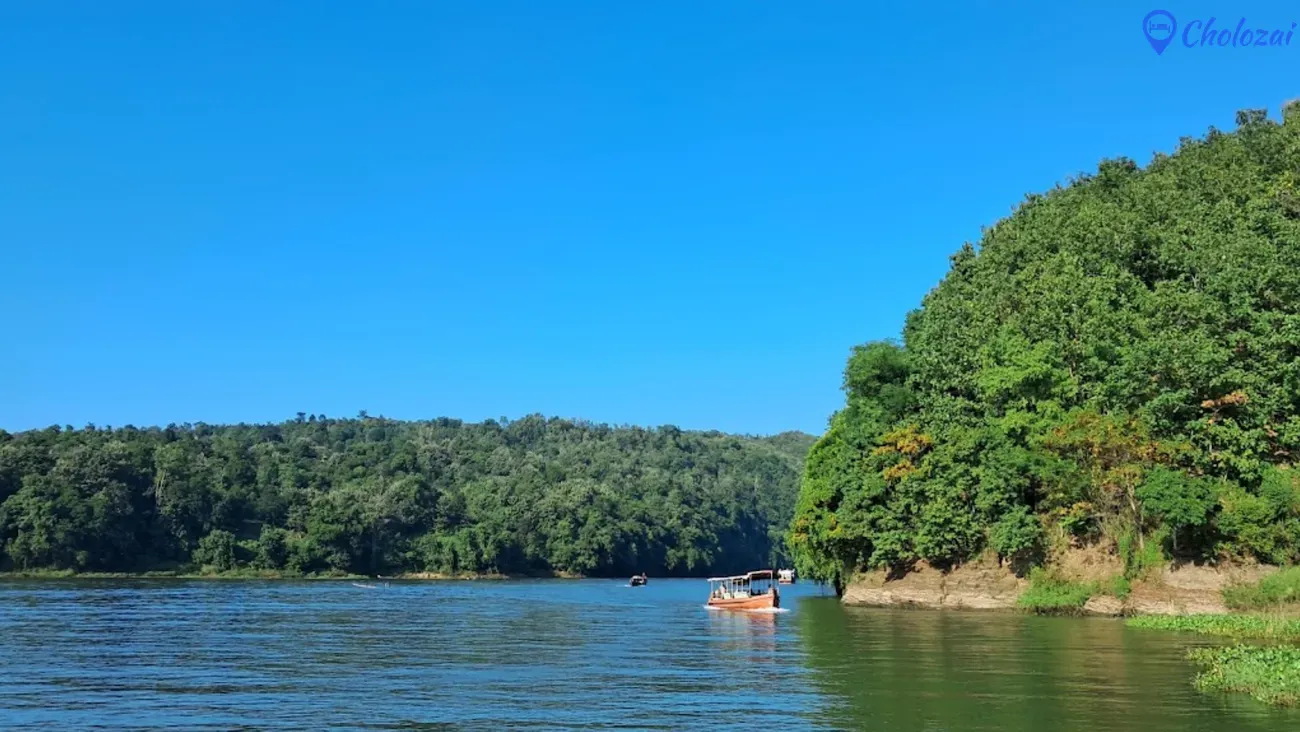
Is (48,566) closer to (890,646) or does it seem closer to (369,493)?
(369,493)

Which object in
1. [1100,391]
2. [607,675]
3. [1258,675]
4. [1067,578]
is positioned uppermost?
[1100,391]

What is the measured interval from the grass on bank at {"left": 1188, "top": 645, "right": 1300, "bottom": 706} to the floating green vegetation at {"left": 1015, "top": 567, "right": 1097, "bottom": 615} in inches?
1246

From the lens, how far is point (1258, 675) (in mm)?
28984

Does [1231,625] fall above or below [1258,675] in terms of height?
above

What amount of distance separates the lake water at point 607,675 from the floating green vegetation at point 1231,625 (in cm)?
161

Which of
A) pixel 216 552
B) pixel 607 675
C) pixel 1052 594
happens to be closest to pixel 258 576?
pixel 216 552

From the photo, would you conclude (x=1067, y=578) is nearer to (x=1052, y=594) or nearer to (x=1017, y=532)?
(x=1052, y=594)

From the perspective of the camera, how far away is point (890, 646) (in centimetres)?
4506

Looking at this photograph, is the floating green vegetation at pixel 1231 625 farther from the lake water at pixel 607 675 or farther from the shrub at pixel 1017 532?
the shrub at pixel 1017 532

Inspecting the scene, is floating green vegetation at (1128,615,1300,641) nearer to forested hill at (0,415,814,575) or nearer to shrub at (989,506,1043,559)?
shrub at (989,506,1043,559)

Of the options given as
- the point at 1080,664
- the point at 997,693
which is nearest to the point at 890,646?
the point at 1080,664

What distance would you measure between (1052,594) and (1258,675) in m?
38.0

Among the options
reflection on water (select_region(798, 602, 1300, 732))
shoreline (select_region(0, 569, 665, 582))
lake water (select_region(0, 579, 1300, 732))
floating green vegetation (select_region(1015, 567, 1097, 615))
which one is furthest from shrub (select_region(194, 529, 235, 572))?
reflection on water (select_region(798, 602, 1300, 732))

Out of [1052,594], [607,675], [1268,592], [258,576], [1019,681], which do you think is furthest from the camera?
[258,576]
